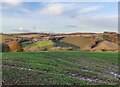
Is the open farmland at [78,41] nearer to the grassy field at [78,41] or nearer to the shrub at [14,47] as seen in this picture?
the grassy field at [78,41]

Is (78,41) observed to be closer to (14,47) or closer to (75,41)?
(75,41)

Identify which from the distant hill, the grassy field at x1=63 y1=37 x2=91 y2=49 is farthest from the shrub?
the grassy field at x1=63 y1=37 x2=91 y2=49

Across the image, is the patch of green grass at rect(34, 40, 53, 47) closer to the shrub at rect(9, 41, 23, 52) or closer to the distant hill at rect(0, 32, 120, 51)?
the distant hill at rect(0, 32, 120, 51)

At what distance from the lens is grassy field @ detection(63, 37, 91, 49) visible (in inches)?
3046

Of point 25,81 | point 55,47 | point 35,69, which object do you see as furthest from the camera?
point 55,47

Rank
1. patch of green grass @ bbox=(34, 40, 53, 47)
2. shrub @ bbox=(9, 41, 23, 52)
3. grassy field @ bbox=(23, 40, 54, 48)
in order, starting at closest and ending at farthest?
shrub @ bbox=(9, 41, 23, 52) < grassy field @ bbox=(23, 40, 54, 48) < patch of green grass @ bbox=(34, 40, 53, 47)

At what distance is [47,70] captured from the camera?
28781 mm

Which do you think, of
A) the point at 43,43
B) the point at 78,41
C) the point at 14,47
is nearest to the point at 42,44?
the point at 43,43

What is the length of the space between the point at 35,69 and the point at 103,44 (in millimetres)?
49082

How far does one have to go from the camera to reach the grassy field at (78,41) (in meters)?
77.4

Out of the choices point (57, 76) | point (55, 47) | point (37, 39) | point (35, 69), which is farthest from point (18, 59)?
point (37, 39)

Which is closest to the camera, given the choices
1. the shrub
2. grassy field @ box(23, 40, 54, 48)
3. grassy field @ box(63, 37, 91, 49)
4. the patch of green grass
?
the shrub

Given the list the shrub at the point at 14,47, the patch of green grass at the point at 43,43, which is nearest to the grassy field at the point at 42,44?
the patch of green grass at the point at 43,43

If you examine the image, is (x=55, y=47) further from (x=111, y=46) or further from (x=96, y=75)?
(x=96, y=75)
